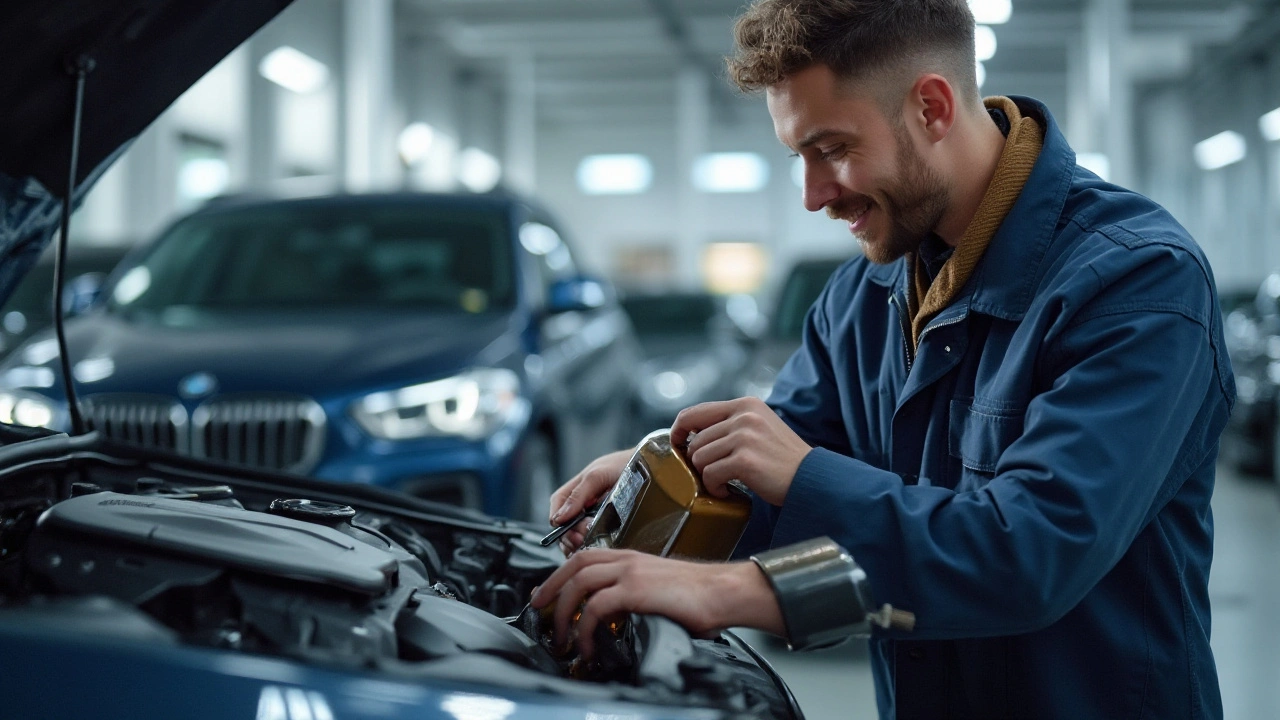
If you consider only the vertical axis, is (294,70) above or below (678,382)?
above

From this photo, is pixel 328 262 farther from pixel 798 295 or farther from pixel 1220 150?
pixel 1220 150

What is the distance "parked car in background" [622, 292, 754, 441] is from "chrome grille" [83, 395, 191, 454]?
161 inches

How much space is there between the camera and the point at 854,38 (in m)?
1.28

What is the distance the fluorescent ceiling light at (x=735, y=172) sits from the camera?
2248 cm

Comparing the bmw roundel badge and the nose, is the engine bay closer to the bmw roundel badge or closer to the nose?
the nose

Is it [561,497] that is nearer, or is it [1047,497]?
[1047,497]

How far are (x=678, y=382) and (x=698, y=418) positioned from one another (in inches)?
272

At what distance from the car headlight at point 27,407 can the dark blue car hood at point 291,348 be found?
0.05 m

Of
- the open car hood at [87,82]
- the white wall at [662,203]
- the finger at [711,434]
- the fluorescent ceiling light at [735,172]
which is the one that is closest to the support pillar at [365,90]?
the open car hood at [87,82]

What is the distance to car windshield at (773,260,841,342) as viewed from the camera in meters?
5.47

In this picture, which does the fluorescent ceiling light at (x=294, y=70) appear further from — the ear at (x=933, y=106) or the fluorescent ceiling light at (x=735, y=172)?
the ear at (x=933, y=106)

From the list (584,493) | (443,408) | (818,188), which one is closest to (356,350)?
(443,408)

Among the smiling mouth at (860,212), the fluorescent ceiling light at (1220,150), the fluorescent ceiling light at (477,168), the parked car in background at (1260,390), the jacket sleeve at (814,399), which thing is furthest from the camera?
the fluorescent ceiling light at (477,168)

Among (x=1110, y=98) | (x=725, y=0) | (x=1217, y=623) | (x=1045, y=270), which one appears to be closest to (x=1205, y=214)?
(x=1110, y=98)
